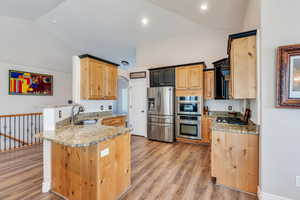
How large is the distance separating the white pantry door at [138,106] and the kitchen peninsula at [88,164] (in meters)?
3.09

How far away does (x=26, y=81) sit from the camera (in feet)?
16.4

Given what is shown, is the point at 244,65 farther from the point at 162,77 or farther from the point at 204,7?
the point at 162,77

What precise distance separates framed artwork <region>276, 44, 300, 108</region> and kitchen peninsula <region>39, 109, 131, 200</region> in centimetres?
204

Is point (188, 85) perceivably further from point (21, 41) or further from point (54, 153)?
point (21, 41)

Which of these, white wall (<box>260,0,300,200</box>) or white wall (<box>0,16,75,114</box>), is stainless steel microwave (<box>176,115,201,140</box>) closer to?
white wall (<box>260,0,300,200</box>)

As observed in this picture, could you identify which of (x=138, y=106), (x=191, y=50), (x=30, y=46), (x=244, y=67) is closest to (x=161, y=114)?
(x=138, y=106)

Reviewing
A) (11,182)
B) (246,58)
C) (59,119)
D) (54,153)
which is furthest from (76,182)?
(246,58)

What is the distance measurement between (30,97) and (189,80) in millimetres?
5776

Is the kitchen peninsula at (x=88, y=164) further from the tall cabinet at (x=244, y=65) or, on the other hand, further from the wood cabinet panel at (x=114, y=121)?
the tall cabinet at (x=244, y=65)

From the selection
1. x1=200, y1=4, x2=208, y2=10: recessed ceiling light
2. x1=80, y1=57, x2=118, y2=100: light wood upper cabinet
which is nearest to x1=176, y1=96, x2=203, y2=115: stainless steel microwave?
x1=80, y1=57, x2=118, y2=100: light wood upper cabinet

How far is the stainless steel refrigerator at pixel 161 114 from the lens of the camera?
435 cm

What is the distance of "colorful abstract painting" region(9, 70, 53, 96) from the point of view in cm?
467

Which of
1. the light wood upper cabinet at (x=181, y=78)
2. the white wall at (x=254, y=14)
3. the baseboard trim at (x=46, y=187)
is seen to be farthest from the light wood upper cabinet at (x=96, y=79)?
the white wall at (x=254, y=14)

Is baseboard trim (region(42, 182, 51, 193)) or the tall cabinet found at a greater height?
the tall cabinet
